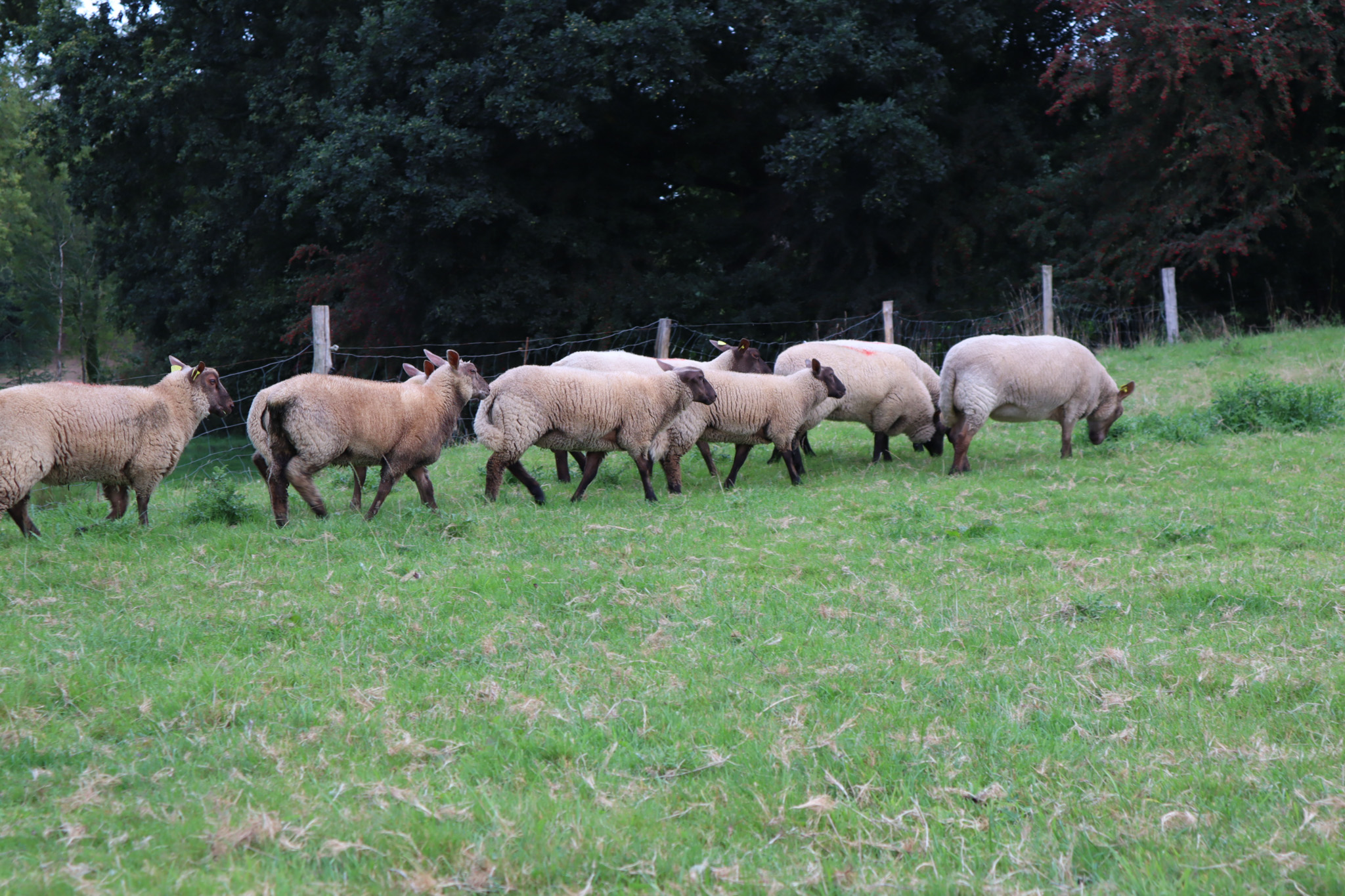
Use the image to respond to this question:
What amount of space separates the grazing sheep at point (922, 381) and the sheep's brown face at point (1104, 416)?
168 centimetres

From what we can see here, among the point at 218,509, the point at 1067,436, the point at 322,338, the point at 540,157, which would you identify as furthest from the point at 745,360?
the point at 540,157

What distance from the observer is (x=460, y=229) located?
20.9 metres

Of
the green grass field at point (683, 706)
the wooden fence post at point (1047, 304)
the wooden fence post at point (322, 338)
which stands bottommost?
the green grass field at point (683, 706)

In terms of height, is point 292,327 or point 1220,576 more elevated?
point 292,327

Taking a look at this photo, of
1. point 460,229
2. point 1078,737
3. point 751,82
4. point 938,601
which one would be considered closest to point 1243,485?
point 938,601

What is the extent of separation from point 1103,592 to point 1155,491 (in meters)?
3.62

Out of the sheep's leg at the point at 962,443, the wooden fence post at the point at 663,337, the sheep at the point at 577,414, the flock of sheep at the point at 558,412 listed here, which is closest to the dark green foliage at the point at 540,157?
the wooden fence post at the point at 663,337

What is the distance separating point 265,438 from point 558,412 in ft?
8.59

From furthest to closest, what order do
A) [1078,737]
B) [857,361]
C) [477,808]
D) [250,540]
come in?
1. [857,361]
2. [250,540]
3. [1078,737]
4. [477,808]

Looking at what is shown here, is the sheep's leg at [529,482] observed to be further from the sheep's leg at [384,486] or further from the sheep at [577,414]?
the sheep's leg at [384,486]

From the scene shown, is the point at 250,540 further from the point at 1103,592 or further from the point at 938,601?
the point at 1103,592

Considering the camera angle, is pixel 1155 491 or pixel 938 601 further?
pixel 1155 491

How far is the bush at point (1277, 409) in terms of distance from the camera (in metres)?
12.3

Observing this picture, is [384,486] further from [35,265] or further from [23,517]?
[35,265]
